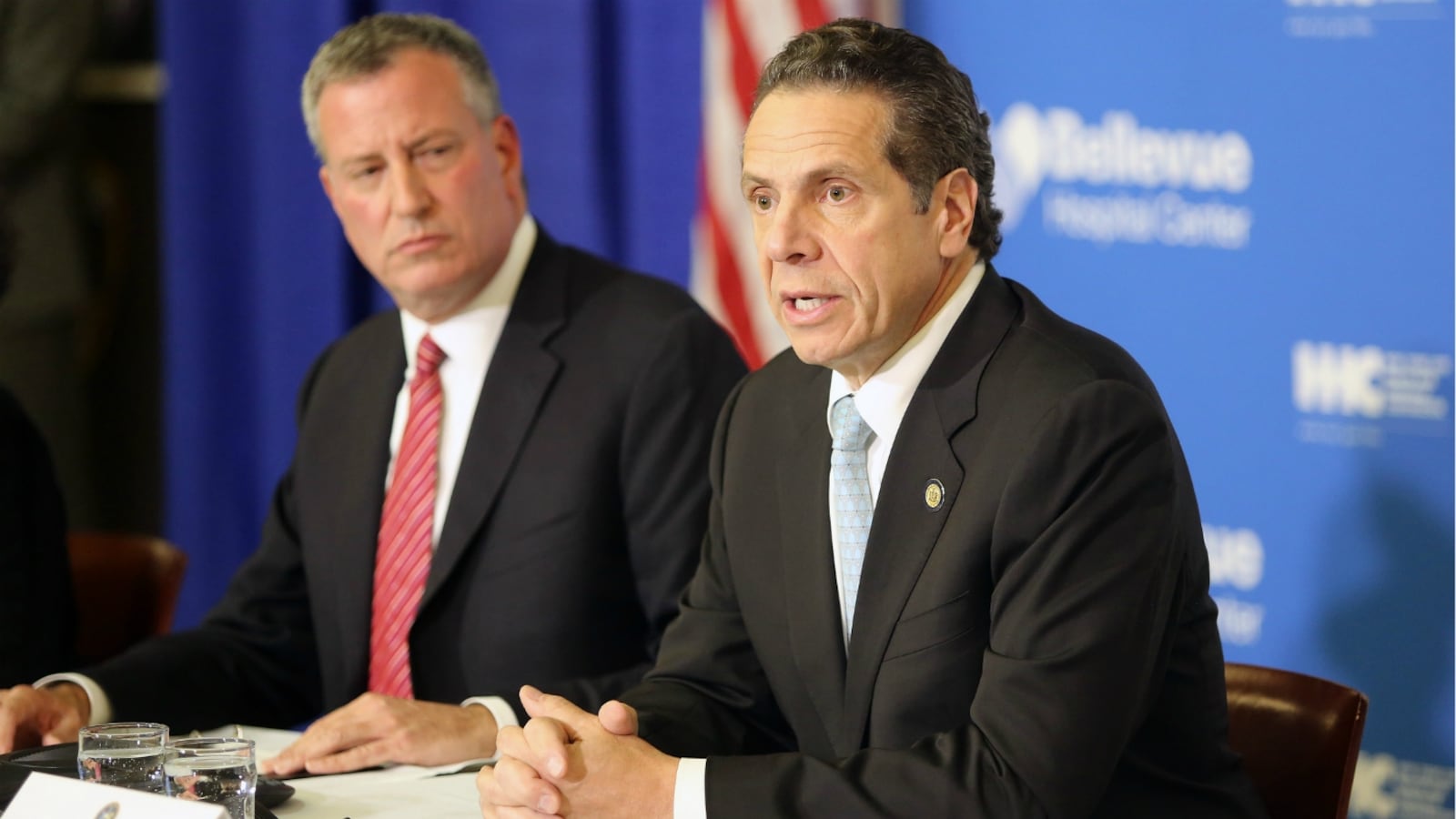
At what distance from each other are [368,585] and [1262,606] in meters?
1.66

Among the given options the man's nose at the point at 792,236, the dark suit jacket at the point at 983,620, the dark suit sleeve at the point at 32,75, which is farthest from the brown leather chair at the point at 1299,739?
A: the dark suit sleeve at the point at 32,75

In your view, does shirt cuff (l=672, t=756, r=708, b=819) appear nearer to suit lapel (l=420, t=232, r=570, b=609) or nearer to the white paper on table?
the white paper on table

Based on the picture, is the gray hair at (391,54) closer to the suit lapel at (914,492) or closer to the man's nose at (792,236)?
the man's nose at (792,236)

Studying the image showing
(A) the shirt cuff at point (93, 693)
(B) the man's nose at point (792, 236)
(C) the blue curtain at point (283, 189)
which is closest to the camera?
(B) the man's nose at point (792, 236)

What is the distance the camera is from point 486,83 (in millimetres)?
2980

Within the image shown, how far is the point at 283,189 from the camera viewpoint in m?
4.96

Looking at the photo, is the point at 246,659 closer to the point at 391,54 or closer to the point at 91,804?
the point at 391,54

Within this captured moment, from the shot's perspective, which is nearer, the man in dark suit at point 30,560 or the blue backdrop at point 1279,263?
the man in dark suit at point 30,560

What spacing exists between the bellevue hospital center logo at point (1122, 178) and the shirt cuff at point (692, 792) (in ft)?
5.72

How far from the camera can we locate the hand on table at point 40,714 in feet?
7.82

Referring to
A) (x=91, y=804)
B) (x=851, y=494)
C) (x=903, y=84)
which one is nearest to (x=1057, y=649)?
(x=851, y=494)

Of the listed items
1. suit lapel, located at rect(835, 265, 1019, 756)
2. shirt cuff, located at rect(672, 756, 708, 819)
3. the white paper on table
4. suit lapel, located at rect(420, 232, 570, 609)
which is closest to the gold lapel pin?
suit lapel, located at rect(835, 265, 1019, 756)

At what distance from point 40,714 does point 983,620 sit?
4.49ft

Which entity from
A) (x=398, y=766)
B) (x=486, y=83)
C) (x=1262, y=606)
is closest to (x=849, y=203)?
(x=398, y=766)
